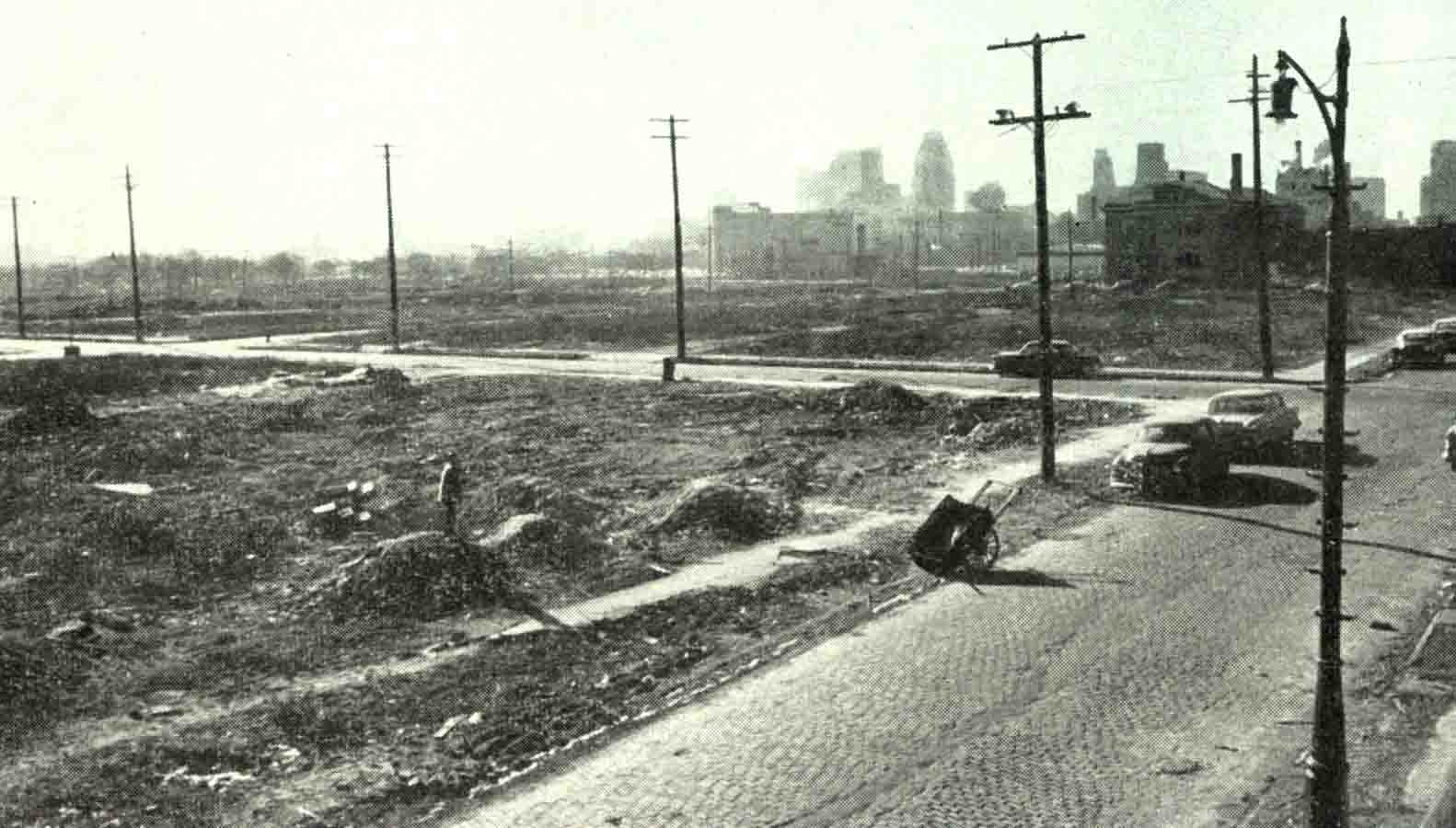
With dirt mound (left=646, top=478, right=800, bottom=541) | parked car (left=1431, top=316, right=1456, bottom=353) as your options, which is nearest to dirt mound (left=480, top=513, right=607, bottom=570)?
dirt mound (left=646, top=478, right=800, bottom=541)

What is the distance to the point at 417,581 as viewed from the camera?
18891 mm

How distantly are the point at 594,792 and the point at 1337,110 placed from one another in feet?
28.0

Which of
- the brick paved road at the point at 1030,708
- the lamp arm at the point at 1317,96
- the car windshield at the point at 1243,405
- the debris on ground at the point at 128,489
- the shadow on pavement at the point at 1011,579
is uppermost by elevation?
the lamp arm at the point at 1317,96

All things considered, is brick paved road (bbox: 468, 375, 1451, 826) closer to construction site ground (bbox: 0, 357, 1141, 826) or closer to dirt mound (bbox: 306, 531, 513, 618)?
construction site ground (bbox: 0, 357, 1141, 826)

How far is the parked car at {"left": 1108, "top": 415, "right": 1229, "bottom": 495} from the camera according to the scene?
25.6 metres

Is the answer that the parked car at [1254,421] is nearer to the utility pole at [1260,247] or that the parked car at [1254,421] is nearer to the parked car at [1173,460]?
the parked car at [1173,460]

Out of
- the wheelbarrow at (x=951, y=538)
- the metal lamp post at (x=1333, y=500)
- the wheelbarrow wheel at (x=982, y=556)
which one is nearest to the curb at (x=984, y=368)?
the wheelbarrow wheel at (x=982, y=556)

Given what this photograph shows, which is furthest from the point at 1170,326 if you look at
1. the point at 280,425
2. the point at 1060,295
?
the point at 280,425

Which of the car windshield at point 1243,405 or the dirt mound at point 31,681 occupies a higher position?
the car windshield at point 1243,405

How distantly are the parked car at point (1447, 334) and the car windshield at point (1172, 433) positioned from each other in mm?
25991

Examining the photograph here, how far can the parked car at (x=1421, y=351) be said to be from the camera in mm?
47031

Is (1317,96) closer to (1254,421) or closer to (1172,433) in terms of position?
(1172,433)

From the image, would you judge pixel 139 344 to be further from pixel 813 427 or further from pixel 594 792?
pixel 594 792

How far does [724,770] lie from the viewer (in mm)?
12711
